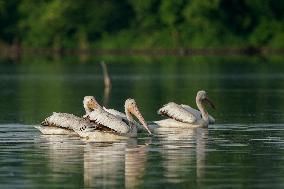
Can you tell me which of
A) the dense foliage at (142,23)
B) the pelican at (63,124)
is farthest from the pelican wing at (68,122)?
the dense foliage at (142,23)

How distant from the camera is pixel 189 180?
2130 cm

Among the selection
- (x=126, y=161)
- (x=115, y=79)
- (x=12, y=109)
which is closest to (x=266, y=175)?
(x=126, y=161)

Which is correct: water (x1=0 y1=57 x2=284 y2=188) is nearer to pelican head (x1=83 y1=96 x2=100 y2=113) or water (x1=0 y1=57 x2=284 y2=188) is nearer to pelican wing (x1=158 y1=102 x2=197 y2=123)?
pelican wing (x1=158 y1=102 x2=197 y2=123)

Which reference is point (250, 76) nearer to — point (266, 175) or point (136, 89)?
point (136, 89)

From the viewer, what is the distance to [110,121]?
28125 mm

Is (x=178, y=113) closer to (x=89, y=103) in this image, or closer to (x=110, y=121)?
(x=89, y=103)

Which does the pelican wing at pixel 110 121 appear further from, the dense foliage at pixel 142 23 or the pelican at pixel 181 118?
the dense foliage at pixel 142 23

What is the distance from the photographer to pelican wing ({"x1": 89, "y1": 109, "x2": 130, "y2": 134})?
1105 inches

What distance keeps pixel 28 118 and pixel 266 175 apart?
14.7 meters

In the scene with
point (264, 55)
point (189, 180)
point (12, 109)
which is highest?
point (264, 55)

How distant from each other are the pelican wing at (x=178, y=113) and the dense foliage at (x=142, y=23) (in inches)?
3356

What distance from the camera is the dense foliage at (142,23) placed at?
12006 cm

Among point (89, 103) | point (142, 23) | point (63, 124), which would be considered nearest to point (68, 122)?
point (63, 124)

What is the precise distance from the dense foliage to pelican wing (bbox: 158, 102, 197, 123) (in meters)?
85.3
